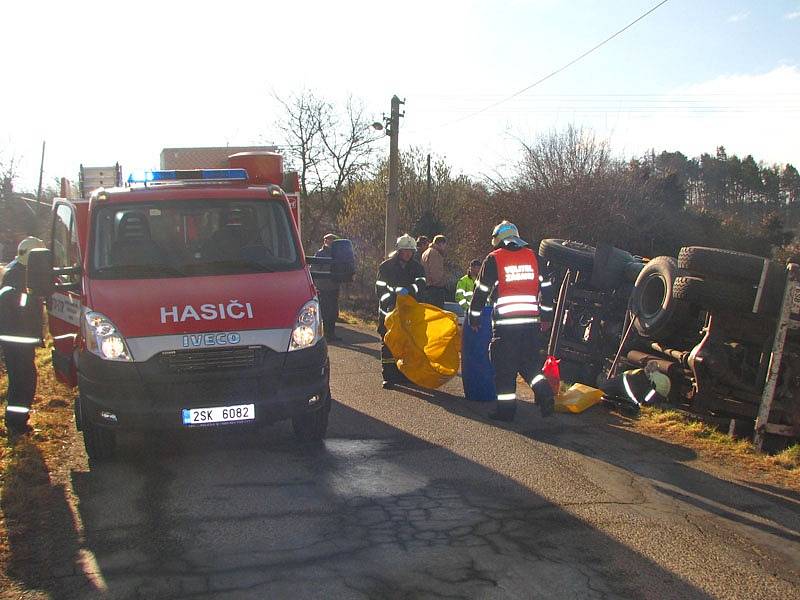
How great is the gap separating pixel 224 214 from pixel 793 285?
4699 millimetres

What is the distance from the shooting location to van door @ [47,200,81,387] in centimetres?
653

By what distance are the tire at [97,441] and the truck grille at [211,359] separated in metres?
0.75

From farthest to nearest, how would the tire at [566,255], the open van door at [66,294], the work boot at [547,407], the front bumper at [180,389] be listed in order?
1. the tire at [566,255]
2. the work boot at [547,407]
3. the open van door at [66,294]
4. the front bumper at [180,389]

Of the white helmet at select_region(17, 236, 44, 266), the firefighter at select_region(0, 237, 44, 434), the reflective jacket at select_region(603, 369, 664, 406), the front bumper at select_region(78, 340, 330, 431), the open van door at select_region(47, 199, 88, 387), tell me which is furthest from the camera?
the reflective jacket at select_region(603, 369, 664, 406)

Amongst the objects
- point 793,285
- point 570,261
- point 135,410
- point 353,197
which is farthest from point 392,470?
point 353,197

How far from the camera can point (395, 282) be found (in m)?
9.37

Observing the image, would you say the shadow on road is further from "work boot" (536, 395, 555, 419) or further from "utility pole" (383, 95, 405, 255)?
"utility pole" (383, 95, 405, 255)

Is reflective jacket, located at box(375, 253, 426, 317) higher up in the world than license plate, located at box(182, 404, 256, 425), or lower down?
higher up

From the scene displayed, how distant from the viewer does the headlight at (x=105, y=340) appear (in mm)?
5770

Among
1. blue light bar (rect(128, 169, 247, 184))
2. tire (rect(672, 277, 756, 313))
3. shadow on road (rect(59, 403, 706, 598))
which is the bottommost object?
shadow on road (rect(59, 403, 706, 598))

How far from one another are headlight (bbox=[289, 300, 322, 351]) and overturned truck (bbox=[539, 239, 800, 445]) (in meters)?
3.37

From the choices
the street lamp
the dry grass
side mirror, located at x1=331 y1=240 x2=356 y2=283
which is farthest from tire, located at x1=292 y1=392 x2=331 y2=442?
the street lamp

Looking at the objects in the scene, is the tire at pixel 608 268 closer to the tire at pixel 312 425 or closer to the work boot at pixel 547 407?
the work boot at pixel 547 407

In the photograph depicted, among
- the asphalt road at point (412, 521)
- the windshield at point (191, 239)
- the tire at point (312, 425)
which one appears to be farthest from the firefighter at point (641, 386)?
the windshield at point (191, 239)
